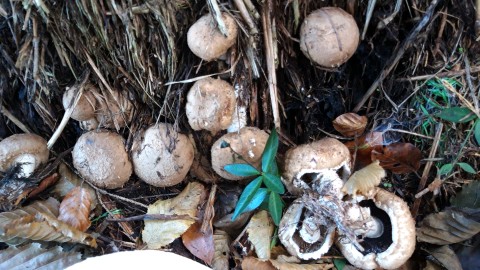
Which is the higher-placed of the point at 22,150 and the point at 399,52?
the point at 399,52

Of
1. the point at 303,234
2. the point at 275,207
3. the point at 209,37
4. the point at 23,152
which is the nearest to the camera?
the point at 209,37

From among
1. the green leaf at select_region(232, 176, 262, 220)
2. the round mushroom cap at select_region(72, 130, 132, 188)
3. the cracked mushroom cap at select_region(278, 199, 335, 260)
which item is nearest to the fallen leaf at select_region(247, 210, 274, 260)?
the cracked mushroom cap at select_region(278, 199, 335, 260)

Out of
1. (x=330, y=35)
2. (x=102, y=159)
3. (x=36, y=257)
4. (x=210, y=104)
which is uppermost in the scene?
(x=330, y=35)

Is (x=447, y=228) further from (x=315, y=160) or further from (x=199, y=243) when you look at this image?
(x=199, y=243)

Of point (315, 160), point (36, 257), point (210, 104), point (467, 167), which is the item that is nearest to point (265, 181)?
point (315, 160)

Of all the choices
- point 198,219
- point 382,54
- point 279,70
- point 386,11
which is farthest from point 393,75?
point 198,219

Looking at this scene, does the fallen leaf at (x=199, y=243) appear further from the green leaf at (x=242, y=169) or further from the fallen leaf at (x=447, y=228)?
the fallen leaf at (x=447, y=228)

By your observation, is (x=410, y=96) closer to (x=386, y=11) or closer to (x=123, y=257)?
(x=386, y=11)
